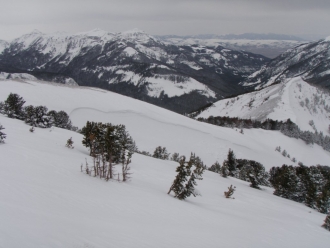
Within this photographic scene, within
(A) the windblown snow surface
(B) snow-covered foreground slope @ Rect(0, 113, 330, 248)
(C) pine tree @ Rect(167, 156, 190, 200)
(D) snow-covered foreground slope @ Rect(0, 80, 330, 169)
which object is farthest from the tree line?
(C) pine tree @ Rect(167, 156, 190, 200)

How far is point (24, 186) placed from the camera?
13.8 m

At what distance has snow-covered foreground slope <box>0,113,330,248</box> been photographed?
9.37m

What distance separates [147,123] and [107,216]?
81.8 meters

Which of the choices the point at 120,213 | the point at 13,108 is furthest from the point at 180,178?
the point at 13,108

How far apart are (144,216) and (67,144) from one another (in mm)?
21047

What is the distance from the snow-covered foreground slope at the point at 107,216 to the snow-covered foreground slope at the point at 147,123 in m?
58.5

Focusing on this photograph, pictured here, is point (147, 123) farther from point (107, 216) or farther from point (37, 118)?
point (107, 216)

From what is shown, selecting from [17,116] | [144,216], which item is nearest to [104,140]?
[144,216]

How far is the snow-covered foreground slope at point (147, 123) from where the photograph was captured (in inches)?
3442

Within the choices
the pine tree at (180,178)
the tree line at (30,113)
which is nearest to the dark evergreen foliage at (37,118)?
the tree line at (30,113)

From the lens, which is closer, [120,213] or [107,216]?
[107,216]

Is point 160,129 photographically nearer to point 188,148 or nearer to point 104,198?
point 188,148

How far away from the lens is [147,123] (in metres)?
95.2

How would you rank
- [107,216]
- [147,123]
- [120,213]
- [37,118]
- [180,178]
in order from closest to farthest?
[107,216] < [120,213] < [180,178] < [37,118] < [147,123]
